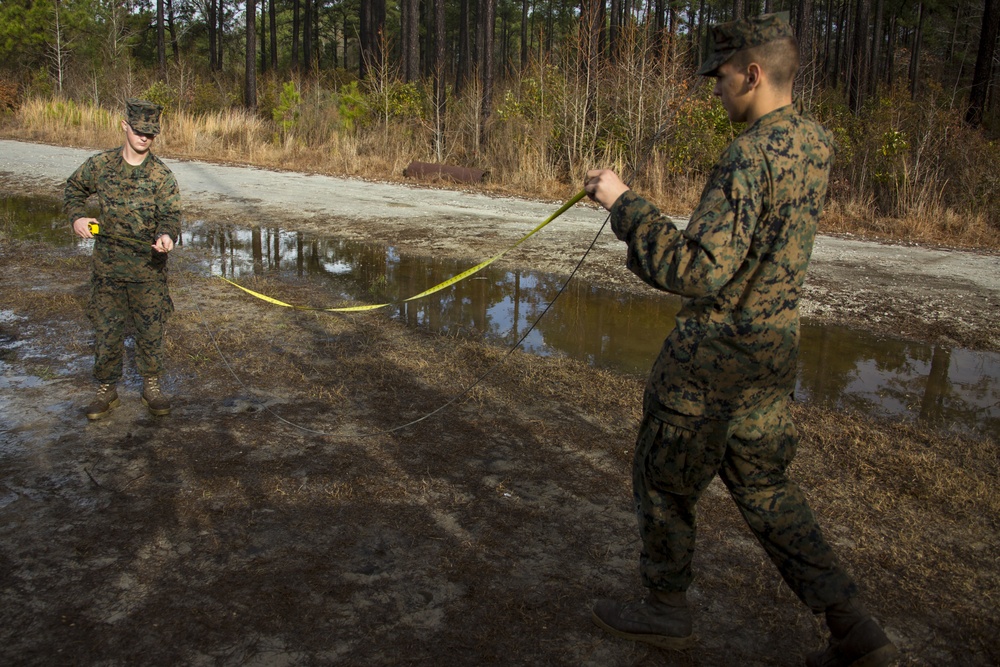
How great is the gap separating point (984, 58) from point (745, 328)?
23.0m

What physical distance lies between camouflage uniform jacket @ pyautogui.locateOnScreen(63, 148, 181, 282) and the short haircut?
12.0ft

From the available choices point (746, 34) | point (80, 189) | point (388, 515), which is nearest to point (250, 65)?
point (80, 189)

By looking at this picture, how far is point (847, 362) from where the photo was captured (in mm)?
6758

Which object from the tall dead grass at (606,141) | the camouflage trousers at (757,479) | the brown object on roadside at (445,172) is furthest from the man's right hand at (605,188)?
the brown object on roadside at (445,172)

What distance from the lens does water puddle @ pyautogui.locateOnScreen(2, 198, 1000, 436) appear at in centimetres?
607

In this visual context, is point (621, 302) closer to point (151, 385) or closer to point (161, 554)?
point (151, 385)

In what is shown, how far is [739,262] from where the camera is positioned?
2.36 meters

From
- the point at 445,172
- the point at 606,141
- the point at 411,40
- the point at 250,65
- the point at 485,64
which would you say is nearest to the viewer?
the point at 606,141

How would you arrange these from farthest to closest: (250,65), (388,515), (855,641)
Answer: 1. (250,65)
2. (388,515)
3. (855,641)

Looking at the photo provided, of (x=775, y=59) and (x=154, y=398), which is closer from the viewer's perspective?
(x=775, y=59)

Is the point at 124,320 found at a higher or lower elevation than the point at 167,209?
lower

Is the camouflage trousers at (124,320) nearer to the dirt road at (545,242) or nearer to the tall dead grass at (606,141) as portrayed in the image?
the dirt road at (545,242)

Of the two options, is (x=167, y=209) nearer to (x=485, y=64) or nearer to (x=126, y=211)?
(x=126, y=211)

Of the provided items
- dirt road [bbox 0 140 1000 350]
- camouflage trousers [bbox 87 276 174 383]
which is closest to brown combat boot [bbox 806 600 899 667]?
camouflage trousers [bbox 87 276 174 383]
